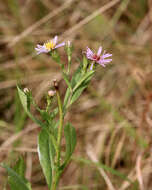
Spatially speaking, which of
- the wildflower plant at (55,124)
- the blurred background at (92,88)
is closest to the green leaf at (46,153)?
the wildflower plant at (55,124)

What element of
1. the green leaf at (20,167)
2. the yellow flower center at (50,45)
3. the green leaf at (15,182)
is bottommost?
the green leaf at (15,182)

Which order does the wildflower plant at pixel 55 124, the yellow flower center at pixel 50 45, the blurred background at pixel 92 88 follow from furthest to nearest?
the blurred background at pixel 92 88
the yellow flower center at pixel 50 45
the wildflower plant at pixel 55 124

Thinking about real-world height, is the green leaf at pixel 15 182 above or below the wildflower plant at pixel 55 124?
below

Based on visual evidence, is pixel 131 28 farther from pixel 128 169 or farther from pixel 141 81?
pixel 128 169

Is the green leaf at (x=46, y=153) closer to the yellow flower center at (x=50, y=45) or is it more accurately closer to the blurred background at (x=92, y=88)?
the yellow flower center at (x=50, y=45)

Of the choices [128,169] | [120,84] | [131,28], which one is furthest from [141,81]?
[131,28]

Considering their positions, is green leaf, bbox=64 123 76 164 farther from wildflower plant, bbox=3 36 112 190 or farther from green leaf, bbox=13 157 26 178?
green leaf, bbox=13 157 26 178

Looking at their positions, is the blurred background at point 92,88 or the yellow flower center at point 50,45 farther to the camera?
the blurred background at point 92,88
